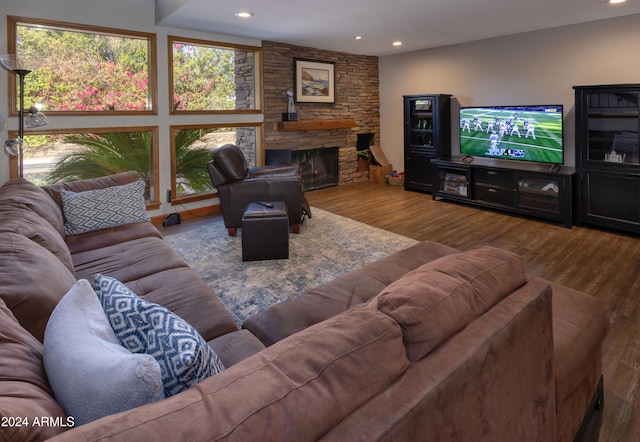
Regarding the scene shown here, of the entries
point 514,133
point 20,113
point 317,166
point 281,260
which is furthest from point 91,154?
point 514,133

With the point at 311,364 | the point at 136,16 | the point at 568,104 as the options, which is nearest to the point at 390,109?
the point at 568,104

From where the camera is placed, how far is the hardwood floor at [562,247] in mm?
1872

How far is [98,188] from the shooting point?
125 inches

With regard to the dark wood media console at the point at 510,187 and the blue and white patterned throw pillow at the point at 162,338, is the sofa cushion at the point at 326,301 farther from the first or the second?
the dark wood media console at the point at 510,187

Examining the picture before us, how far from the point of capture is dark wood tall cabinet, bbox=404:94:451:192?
20.0ft

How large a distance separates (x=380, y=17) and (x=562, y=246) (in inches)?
121

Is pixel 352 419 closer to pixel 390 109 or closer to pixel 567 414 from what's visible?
pixel 567 414

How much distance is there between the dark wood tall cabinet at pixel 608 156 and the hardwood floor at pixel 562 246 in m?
0.21

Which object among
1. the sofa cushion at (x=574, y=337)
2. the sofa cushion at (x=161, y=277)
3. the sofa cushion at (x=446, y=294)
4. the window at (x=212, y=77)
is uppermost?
the window at (x=212, y=77)

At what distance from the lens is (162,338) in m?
0.91

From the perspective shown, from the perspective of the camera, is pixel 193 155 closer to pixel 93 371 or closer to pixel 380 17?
pixel 380 17

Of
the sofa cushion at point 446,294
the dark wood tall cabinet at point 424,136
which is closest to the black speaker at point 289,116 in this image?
the dark wood tall cabinet at point 424,136

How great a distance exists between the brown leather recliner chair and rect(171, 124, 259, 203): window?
108 centimetres

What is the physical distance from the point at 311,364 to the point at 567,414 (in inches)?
45.5
